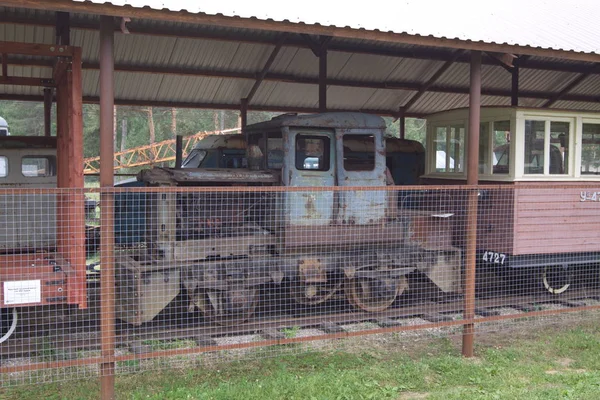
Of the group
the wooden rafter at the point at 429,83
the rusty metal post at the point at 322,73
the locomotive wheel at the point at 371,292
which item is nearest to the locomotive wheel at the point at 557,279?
the locomotive wheel at the point at 371,292

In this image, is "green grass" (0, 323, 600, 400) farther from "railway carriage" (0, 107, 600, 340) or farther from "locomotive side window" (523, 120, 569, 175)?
"locomotive side window" (523, 120, 569, 175)

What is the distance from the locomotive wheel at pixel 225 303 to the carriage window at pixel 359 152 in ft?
7.16

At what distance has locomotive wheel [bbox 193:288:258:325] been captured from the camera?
287 inches

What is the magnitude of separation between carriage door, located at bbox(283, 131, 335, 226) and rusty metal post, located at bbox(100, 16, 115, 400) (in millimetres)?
2789

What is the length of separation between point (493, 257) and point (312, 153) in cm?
318

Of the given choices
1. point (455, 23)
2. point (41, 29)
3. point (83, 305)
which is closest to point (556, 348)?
point (455, 23)

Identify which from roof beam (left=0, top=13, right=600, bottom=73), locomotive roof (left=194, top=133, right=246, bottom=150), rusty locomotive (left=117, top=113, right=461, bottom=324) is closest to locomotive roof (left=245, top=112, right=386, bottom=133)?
rusty locomotive (left=117, top=113, right=461, bottom=324)

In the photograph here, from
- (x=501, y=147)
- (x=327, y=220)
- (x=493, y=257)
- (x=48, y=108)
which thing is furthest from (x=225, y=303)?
(x=48, y=108)

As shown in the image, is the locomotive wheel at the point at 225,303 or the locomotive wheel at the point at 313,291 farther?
the locomotive wheel at the point at 313,291

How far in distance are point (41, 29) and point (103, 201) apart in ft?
16.2

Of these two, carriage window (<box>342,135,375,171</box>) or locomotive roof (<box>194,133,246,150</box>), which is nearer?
carriage window (<box>342,135,375,171</box>)

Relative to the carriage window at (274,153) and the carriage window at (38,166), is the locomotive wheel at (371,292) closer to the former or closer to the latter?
the carriage window at (274,153)

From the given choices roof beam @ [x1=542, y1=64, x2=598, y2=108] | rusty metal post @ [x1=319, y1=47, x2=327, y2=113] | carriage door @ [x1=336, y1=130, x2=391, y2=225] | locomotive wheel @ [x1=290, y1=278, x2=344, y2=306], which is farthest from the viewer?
roof beam @ [x1=542, y1=64, x2=598, y2=108]

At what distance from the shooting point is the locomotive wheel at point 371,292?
809 cm
